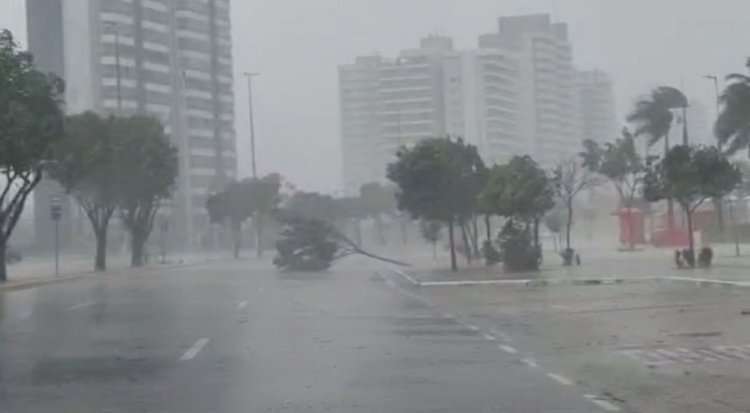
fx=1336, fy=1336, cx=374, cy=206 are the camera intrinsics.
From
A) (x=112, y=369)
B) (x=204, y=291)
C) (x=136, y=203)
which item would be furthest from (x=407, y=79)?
(x=112, y=369)

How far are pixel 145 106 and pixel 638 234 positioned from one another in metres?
45.3

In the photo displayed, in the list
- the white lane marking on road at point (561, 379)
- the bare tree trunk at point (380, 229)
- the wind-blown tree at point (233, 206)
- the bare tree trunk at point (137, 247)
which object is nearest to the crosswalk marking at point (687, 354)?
the white lane marking on road at point (561, 379)

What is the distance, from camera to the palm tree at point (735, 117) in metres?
66.9

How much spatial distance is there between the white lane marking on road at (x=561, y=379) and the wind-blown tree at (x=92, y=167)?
139 ft

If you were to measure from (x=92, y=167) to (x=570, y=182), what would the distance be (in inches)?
923

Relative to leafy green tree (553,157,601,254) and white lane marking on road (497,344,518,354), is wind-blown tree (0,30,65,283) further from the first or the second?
white lane marking on road (497,344,518,354)

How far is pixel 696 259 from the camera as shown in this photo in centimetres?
4350

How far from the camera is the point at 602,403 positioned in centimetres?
1162

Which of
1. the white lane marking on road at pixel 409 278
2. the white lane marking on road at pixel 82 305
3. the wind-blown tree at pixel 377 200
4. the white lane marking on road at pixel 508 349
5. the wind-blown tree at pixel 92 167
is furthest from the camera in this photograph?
the wind-blown tree at pixel 377 200

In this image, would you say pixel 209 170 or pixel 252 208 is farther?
pixel 209 170

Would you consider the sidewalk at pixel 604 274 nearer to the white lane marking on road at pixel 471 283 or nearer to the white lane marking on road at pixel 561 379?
the white lane marking on road at pixel 471 283

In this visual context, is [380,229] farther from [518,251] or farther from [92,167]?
[518,251]

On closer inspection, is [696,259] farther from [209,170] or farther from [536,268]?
[209,170]

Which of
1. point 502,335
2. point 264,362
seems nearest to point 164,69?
point 502,335
